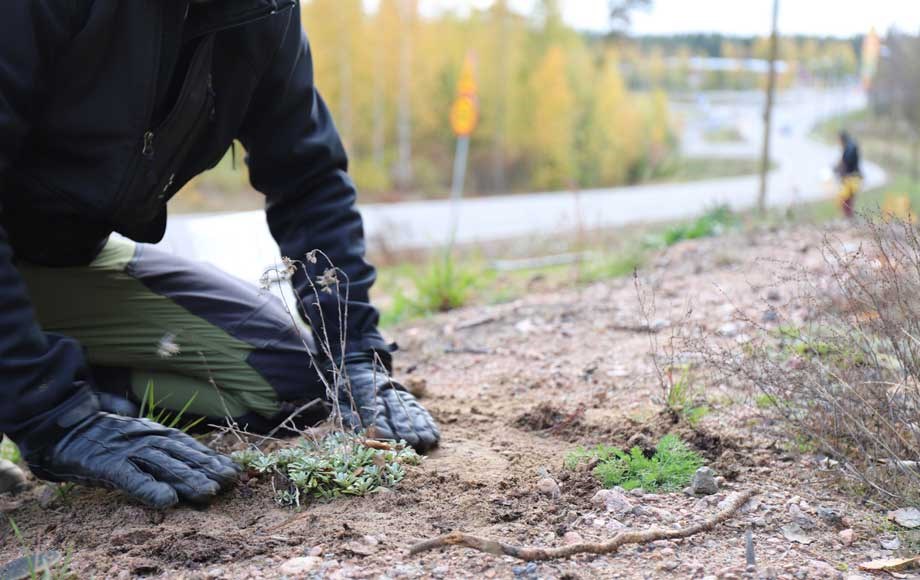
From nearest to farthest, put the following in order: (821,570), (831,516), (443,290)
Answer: (821,570)
(831,516)
(443,290)

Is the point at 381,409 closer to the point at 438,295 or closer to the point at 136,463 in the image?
the point at 136,463

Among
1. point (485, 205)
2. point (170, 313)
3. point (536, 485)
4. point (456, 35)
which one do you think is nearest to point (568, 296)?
point (170, 313)

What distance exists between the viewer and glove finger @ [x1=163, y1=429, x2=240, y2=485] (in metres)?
2.12

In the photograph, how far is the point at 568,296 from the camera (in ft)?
15.6

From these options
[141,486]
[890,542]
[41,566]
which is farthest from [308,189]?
[890,542]

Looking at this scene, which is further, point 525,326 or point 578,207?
point 578,207

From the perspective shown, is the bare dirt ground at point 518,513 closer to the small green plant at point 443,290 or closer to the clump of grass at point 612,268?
the small green plant at point 443,290

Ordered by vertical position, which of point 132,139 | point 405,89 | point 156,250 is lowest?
point 156,250

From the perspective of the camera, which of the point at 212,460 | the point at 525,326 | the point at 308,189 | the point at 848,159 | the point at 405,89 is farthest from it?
the point at 405,89

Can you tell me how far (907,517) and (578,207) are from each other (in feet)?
15.5

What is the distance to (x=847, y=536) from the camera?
184 cm

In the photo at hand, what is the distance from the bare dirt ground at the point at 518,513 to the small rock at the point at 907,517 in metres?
0.04

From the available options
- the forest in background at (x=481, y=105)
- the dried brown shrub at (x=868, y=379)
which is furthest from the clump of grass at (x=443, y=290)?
the forest in background at (x=481, y=105)

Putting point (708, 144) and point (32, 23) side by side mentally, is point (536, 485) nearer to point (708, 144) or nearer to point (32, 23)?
point (32, 23)
